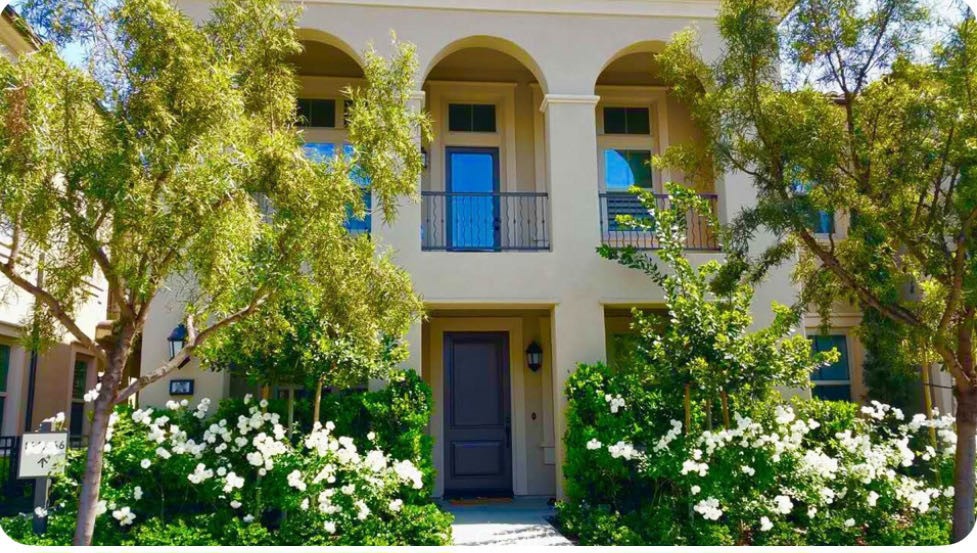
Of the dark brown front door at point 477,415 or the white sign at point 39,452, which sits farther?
the dark brown front door at point 477,415

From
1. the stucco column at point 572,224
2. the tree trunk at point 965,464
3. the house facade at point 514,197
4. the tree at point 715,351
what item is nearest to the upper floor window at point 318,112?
the house facade at point 514,197

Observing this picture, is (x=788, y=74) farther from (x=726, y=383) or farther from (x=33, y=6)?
(x=33, y=6)

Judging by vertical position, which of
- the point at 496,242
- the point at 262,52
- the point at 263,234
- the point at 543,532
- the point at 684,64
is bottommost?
the point at 543,532

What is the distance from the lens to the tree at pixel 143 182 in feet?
15.8

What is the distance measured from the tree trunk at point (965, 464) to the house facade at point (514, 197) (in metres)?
3.18

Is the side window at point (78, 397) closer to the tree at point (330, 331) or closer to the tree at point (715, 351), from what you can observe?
the tree at point (330, 331)

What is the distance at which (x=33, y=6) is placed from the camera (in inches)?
216

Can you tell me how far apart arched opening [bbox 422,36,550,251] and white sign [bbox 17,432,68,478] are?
5.76 meters

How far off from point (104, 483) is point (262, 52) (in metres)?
4.72

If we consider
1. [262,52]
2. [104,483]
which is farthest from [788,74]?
[104,483]

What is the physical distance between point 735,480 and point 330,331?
4.51 meters

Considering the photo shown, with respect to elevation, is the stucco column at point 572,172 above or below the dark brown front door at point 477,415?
above

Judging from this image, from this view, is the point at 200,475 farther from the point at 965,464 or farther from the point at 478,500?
the point at 965,464

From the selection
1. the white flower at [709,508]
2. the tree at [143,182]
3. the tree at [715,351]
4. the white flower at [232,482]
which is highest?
the tree at [143,182]
